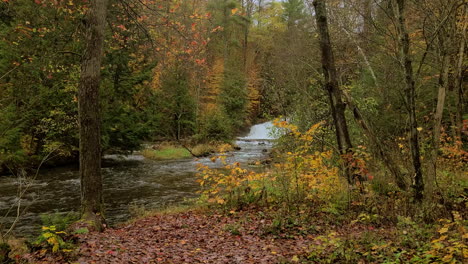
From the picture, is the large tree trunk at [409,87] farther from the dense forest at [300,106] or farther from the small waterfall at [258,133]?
the small waterfall at [258,133]

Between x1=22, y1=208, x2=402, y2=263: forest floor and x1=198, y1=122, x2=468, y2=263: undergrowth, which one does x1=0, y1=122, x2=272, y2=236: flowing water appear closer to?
x1=22, y1=208, x2=402, y2=263: forest floor

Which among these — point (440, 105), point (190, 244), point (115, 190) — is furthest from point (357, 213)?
point (115, 190)

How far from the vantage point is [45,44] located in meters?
13.0

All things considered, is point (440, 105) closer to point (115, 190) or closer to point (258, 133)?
point (115, 190)

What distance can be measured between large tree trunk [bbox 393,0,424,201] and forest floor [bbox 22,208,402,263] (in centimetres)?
91

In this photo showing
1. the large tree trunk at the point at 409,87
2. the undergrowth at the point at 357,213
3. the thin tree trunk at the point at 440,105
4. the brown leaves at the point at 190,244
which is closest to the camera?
the undergrowth at the point at 357,213

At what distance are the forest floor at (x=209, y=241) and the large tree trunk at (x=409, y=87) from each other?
36.0 inches

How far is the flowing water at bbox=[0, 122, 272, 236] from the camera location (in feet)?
30.0

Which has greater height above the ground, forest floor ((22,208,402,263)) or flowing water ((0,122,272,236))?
forest floor ((22,208,402,263))

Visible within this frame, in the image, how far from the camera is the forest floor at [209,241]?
14.3 ft

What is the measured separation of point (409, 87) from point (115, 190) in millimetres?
10480

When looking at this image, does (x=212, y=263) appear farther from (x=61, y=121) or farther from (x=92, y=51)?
(x=61, y=121)

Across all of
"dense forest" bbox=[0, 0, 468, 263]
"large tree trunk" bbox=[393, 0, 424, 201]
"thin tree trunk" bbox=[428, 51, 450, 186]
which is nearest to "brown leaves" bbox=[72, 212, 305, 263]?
"dense forest" bbox=[0, 0, 468, 263]

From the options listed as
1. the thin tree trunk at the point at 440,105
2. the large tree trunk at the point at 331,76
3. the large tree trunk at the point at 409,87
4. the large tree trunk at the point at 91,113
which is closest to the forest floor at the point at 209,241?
the large tree trunk at the point at 91,113
